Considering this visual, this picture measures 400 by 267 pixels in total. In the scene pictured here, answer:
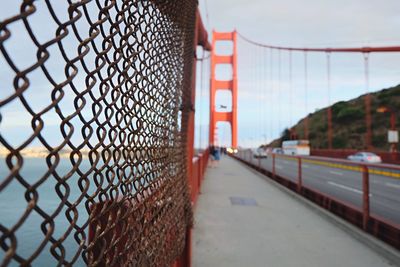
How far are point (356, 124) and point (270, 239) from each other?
186ft

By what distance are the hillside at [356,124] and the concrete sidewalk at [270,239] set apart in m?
45.6

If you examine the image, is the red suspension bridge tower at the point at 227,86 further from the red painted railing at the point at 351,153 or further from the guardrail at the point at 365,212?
the guardrail at the point at 365,212

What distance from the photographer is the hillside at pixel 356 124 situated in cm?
4738

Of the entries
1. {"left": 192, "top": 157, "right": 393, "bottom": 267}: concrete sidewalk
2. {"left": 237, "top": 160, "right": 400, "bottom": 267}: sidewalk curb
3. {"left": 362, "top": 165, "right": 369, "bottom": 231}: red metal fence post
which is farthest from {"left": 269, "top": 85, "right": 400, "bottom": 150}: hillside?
{"left": 362, "top": 165, "right": 369, "bottom": 231}: red metal fence post

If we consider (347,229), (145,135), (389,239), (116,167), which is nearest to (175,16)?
(145,135)

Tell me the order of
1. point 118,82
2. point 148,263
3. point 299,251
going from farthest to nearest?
1. point 299,251
2. point 148,263
3. point 118,82

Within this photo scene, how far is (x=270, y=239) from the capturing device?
3875 mm

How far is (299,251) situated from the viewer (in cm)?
343

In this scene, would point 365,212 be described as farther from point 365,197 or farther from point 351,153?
point 351,153

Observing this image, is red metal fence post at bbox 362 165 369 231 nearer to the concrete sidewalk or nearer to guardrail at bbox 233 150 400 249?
guardrail at bbox 233 150 400 249

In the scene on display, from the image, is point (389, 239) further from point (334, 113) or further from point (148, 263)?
point (334, 113)

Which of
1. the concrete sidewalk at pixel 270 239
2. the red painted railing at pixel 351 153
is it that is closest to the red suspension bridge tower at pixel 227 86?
the red painted railing at pixel 351 153

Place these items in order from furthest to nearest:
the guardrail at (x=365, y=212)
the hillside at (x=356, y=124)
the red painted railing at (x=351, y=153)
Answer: the hillside at (x=356, y=124) → the red painted railing at (x=351, y=153) → the guardrail at (x=365, y=212)

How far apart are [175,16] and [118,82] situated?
3.72 ft
